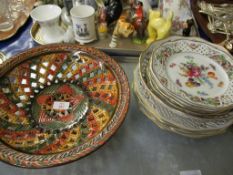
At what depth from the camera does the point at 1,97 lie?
557 mm

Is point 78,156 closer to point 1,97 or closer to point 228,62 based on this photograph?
point 1,97

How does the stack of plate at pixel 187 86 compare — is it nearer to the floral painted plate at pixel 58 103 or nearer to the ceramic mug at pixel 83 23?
the floral painted plate at pixel 58 103

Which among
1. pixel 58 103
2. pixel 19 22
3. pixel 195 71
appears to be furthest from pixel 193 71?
pixel 19 22

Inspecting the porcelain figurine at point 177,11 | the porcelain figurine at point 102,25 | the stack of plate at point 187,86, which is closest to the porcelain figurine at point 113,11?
the porcelain figurine at point 102,25

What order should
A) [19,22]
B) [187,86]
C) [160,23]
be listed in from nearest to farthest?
[187,86] → [160,23] → [19,22]

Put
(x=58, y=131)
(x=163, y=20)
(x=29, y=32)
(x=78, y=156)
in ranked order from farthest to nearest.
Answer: (x=29, y=32) → (x=163, y=20) → (x=58, y=131) → (x=78, y=156)

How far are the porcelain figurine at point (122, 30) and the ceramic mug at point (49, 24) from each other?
151 millimetres

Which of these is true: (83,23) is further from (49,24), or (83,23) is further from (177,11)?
(177,11)

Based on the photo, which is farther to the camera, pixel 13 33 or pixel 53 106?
pixel 13 33

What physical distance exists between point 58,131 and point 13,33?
15.7 inches

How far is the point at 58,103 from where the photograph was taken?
581 millimetres

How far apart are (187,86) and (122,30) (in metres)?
0.27

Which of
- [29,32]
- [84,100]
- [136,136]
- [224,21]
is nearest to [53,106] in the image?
[84,100]

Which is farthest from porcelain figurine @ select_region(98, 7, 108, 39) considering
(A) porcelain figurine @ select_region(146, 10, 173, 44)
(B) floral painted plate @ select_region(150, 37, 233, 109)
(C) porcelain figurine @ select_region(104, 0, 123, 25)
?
(B) floral painted plate @ select_region(150, 37, 233, 109)
